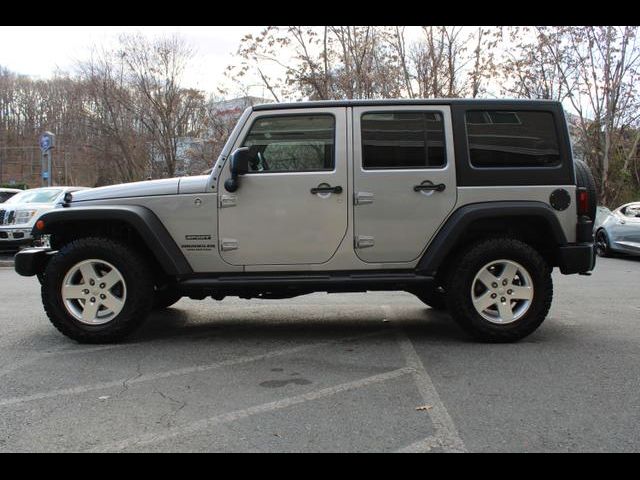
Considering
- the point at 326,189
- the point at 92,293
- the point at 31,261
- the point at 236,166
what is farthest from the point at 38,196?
the point at 326,189

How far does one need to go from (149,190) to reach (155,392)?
6.41 ft

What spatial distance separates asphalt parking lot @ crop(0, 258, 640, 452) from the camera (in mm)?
3137

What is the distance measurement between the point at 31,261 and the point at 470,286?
3.94 meters

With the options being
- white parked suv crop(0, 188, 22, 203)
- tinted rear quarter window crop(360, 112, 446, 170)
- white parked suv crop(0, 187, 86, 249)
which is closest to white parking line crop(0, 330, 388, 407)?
tinted rear quarter window crop(360, 112, 446, 170)

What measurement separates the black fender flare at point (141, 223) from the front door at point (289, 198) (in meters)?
0.42

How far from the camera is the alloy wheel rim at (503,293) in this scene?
199 inches

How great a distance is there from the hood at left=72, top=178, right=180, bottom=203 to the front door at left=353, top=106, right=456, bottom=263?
1660 millimetres

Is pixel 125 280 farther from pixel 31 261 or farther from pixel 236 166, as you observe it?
pixel 236 166

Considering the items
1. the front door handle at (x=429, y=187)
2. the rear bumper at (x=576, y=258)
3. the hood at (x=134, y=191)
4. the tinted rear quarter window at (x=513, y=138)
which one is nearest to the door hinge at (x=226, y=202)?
the hood at (x=134, y=191)

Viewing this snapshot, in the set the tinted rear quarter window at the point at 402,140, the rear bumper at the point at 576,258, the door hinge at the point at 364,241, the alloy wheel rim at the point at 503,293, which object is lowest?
the alloy wheel rim at the point at 503,293

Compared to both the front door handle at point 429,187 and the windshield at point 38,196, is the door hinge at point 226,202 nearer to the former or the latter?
the front door handle at point 429,187

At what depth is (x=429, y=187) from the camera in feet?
16.5

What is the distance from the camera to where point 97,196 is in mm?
5176

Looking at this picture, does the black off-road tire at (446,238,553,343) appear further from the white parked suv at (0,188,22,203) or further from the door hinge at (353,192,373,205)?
the white parked suv at (0,188,22,203)
